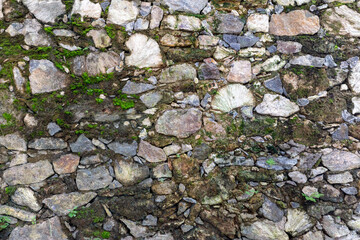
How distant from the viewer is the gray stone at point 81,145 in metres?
2.57

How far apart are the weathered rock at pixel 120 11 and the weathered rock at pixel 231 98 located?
4.05ft

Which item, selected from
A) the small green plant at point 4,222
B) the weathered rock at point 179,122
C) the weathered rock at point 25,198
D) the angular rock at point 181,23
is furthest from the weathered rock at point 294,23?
the small green plant at point 4,222

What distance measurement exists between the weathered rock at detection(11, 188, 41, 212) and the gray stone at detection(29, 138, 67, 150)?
43 centimetres

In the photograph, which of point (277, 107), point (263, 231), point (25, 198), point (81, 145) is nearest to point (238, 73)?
point (277, 107)

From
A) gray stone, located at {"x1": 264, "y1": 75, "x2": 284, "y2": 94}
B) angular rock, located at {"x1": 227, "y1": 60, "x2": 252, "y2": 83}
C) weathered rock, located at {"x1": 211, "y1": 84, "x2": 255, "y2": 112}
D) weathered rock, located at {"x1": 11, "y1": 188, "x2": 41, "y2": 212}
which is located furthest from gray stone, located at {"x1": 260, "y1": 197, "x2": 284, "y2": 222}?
weathered rock, located at {"x1": 11, "y1": 188, "x2": 41, "y2": 212}

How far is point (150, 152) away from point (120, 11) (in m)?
1.47

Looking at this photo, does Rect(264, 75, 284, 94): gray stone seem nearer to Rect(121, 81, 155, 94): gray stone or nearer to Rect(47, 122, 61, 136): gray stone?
Rect(121, 81, 155, 94): gray stone

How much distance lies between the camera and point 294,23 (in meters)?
Answer: 2.81

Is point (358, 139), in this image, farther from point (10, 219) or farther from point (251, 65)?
point (10, 219)

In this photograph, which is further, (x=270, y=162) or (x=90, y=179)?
(x=270, y=162)

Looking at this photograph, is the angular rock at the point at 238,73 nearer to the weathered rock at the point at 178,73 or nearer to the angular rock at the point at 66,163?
the weathered rock at the point at 178,73

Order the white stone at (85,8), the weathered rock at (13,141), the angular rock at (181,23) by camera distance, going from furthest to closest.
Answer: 1. the angular rock at (181,23)
2. the white stone at (85,8)
3. the weathered rock at (13,141)

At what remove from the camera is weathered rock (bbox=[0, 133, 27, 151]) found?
2.48 meters

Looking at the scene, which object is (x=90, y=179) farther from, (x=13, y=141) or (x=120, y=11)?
(x=120, y=11)
